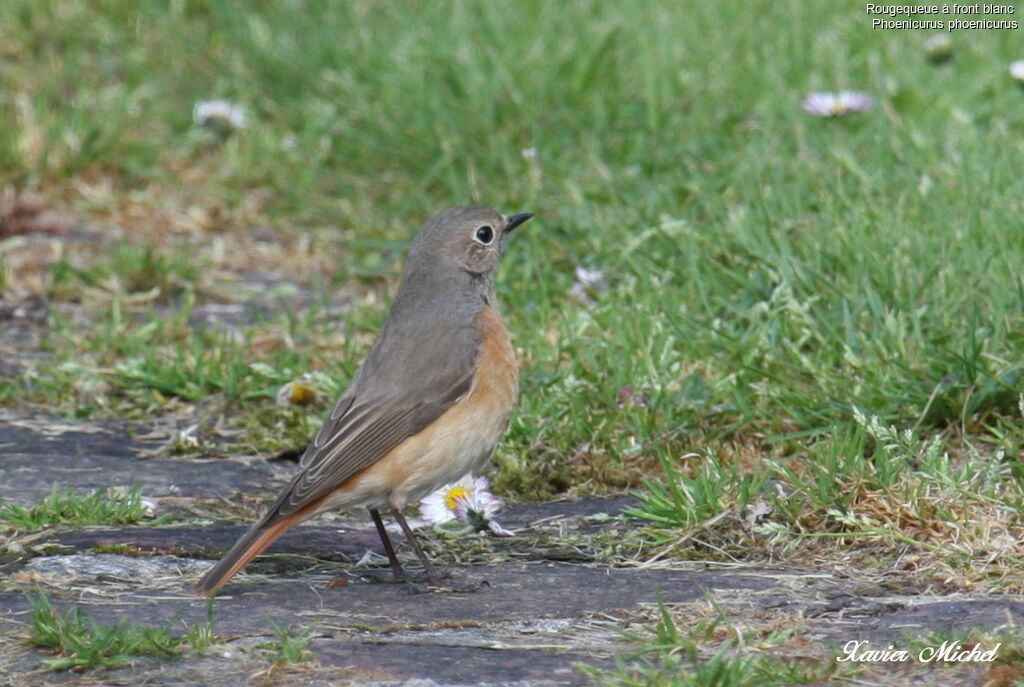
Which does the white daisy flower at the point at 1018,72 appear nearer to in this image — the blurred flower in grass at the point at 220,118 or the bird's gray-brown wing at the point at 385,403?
the bird's gray-brown wing at the point at 385,403

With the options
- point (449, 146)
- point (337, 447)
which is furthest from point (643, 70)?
point (337, 447)

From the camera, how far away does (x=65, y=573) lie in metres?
4.72

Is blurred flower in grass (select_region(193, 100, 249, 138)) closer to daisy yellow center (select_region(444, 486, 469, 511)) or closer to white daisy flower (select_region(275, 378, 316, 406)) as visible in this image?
white daisy flower (select_region(275, 378, 316, 406))

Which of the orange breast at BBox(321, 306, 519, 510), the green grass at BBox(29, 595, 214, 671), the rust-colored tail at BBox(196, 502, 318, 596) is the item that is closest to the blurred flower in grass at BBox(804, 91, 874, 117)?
the orange breast at BBox(321, 306, 519, 510)

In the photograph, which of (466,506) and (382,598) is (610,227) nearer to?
(466,506)

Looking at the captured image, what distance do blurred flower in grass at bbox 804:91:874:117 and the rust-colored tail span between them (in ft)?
15.7

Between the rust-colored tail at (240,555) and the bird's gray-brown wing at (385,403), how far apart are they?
0.06 m

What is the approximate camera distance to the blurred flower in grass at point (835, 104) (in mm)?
8508

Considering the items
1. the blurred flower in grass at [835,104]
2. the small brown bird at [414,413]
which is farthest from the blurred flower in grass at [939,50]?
the small brown bird at [414,413]

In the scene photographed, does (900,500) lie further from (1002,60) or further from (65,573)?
(1002,60)

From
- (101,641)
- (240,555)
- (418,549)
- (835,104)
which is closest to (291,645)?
(101,641)

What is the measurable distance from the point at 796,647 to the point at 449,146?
5139mm
